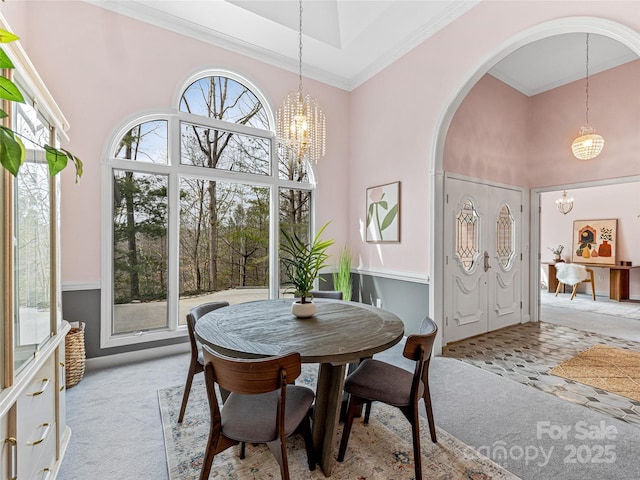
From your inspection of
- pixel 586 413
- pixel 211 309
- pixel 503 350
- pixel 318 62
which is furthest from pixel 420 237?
pixel 318 62

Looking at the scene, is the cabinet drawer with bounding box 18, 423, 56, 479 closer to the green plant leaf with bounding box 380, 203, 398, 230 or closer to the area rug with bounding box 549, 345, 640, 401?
the green plant leaf with bounding box 380, 203, 398, 230

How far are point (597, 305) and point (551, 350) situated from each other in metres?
3.87

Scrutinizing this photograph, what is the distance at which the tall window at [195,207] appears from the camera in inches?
131

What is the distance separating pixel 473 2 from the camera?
308 cm

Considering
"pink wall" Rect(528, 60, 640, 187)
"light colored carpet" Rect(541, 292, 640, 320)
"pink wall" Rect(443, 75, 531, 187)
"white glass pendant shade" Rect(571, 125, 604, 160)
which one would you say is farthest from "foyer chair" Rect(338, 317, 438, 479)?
"light colored carpet" Rect(541, 292, 640, 320)

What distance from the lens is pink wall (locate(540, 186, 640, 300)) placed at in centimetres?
679

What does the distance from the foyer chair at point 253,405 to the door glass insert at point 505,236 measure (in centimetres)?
403

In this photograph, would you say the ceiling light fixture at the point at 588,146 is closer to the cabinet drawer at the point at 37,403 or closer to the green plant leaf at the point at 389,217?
the green plant leaf at the point at 389,217

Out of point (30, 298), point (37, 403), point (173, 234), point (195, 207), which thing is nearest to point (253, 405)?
point (37, 403)

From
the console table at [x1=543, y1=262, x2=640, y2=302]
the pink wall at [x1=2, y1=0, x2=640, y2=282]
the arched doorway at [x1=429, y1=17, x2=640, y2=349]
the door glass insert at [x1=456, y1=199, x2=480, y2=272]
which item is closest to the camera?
the arched doorway at [x1=429, y1=17, x2=640, y2=349]

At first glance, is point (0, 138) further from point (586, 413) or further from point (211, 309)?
point (586, 413)

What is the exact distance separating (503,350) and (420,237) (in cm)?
170

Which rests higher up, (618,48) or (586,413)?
(618,48)

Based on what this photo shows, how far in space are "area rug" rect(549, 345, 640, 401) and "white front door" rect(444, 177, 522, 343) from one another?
3.50 feet
